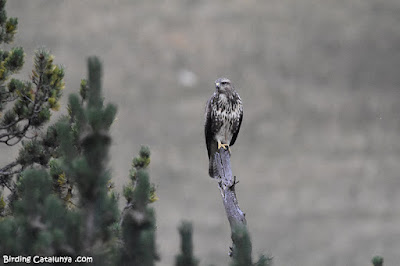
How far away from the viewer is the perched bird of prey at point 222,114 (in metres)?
5.20

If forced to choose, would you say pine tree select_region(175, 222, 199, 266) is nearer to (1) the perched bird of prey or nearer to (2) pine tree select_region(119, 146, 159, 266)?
(2) pine tree select_region(119, 146, 159, 266)

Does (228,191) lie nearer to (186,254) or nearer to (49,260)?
(186,254)

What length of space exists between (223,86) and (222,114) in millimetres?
252

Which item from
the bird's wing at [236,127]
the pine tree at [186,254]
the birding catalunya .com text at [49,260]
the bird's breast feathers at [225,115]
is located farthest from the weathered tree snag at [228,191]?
the birding catalunya .com text at [49,260]

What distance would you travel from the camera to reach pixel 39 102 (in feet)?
15.1

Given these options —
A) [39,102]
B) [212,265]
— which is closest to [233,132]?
[39,102]

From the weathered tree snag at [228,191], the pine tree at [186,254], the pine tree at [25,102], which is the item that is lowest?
the pine tree at [186,254]

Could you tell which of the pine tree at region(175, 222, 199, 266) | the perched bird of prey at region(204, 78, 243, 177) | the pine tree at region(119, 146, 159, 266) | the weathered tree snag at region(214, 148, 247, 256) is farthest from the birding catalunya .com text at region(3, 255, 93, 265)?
the perched bird of prey at region(204, 78, 243, 177)

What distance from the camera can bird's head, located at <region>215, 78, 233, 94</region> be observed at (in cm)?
518

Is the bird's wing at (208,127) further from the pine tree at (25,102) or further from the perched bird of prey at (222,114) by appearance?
the pine tree at (25,102)

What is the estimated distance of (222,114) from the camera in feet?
17.1

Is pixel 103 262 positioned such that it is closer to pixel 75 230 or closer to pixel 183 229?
pixel 75 230

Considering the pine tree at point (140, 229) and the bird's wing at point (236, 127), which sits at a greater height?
the bird's wing at point (236, 127)

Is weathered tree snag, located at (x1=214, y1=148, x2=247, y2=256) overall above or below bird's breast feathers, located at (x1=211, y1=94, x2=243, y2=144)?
below
